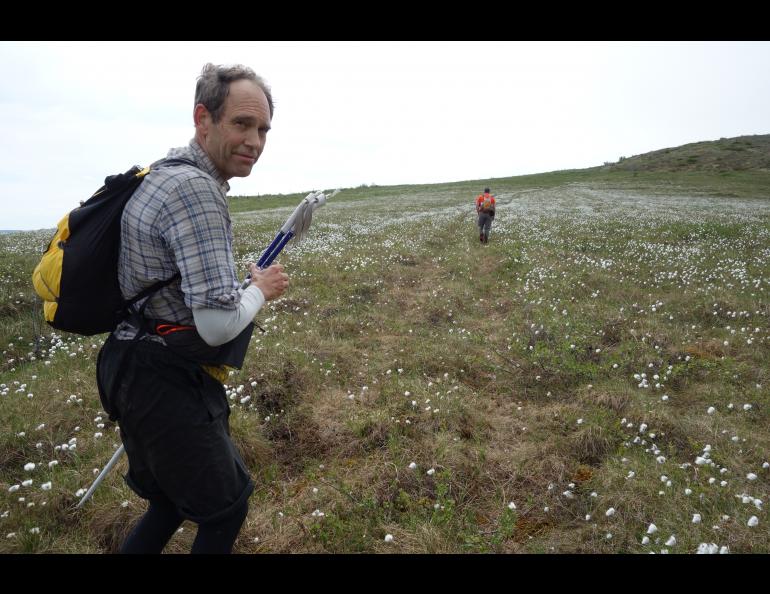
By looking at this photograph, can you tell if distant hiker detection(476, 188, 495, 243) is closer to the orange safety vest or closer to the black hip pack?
the orange safety vest

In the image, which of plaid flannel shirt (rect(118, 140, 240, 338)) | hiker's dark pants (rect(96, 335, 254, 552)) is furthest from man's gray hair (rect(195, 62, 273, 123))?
hiker's dark pants (rect(96, 335, 254, 552))

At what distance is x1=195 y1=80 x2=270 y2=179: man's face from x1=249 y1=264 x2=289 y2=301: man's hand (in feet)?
2.22

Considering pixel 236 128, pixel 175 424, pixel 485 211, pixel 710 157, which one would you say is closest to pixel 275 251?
pixel 236 128

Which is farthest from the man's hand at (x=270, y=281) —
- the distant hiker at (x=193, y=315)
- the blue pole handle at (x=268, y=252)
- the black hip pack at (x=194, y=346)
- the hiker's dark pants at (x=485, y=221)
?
the hiker's dark pants at (x=485, y=221)

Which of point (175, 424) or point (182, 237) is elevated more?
point (182, 237)

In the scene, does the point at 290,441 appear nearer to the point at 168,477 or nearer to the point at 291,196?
the point at 168,477

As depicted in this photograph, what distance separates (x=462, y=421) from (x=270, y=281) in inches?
173

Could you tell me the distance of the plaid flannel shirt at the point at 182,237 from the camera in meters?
2.41

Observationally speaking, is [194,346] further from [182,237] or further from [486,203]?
[486,203]

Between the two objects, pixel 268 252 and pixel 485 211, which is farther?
pixel 485 211

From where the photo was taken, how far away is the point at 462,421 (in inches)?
254

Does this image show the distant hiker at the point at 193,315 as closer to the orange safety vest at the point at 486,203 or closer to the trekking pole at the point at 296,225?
the trekking pole at the point at 296,225

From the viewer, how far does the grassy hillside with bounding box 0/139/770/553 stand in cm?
450
